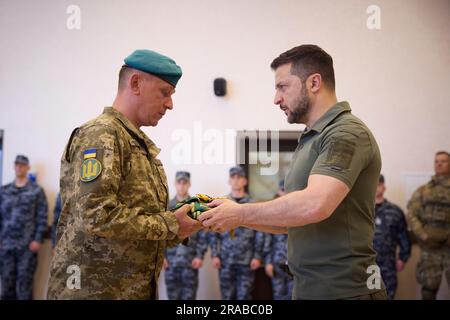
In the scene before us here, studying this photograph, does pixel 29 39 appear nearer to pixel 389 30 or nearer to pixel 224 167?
pixel 224 167

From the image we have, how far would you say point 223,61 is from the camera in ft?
13.7

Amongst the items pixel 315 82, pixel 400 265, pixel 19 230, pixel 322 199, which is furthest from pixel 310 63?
pixel 19 230

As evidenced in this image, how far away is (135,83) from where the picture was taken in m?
1.83

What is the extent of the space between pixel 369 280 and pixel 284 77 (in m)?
0.78

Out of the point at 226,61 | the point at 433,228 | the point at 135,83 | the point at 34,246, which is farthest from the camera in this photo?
the point at 34,246

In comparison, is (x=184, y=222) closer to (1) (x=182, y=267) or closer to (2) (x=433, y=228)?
(1) (x=182, y=267)

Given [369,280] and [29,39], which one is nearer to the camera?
[369,280]

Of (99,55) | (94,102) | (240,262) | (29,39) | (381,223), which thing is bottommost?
(240,262)

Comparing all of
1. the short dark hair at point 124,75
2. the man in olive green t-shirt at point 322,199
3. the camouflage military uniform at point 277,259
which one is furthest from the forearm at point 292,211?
the camouflage military uniform at point 277,259

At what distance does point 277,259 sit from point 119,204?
3643 millimetres

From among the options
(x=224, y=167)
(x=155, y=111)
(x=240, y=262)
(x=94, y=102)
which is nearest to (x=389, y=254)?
(x=240, y=262)

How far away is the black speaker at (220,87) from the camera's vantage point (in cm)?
445

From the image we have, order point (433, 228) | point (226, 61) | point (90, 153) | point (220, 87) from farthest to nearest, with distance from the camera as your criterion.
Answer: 1. point (433, 228)
2. point (220, 87)
3. point (226, 61)
4. point (90, 153)

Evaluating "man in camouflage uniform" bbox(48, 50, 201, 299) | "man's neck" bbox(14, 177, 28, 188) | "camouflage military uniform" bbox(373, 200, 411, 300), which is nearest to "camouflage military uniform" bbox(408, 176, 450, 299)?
"camouflage military uniform" bbox(373, 200, 411, 300)
